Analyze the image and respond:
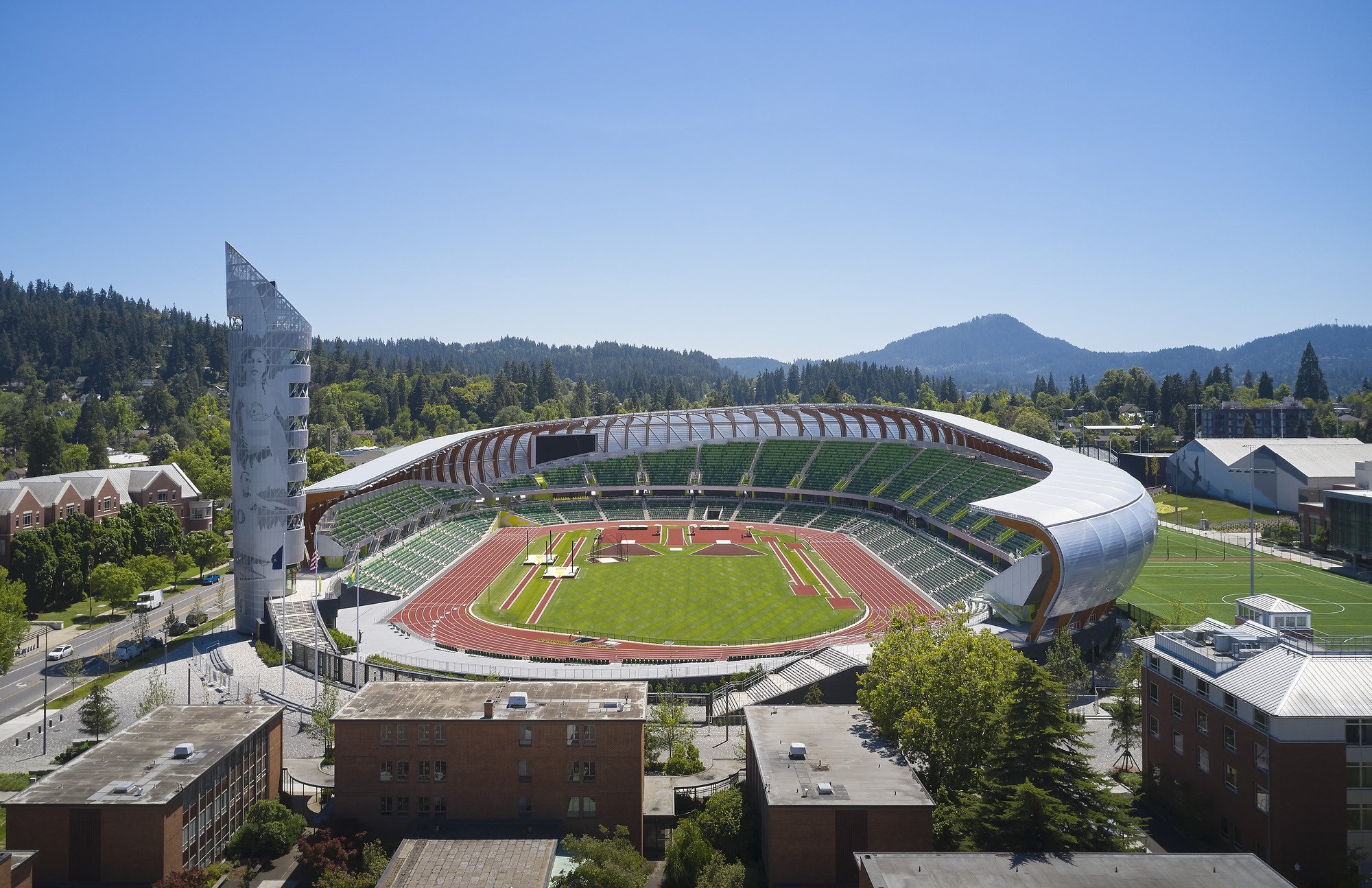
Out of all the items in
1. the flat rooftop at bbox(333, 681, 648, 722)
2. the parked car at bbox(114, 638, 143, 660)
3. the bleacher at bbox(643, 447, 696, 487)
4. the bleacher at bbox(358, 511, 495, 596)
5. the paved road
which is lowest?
the paved road

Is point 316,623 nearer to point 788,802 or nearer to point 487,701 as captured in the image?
point 487,701

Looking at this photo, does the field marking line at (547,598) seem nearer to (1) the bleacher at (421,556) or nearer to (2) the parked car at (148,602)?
(1) the bleacher at (421,556)

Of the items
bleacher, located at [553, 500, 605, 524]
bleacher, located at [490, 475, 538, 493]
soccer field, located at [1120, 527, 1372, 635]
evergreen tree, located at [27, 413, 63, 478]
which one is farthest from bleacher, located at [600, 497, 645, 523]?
evergreen tree, located at [27, 413, 63, 478]

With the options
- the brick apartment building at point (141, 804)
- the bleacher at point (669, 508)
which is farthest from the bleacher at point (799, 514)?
the brick apartment building at point (141, 804)

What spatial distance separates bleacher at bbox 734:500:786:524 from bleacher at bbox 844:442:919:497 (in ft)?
22.6

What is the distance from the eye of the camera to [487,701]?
26922mm

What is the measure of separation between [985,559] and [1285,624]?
27619 mm

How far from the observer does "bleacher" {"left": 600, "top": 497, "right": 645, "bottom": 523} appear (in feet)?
279

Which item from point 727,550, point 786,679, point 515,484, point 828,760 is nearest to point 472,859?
point 828,760

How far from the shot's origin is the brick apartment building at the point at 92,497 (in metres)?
55.5

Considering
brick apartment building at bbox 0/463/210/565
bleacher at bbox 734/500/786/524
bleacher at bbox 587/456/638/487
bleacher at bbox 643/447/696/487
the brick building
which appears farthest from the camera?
bleacher at bbox 643/447/696/487

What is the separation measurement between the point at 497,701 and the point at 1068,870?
1632 centimetres

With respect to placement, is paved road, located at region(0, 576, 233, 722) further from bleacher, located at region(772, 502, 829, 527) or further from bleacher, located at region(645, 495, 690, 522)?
bleacher, located at region(772, 502, 829, 527)

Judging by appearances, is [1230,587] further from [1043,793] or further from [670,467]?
[670,467]
